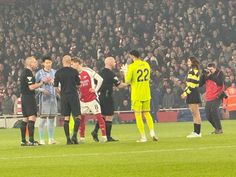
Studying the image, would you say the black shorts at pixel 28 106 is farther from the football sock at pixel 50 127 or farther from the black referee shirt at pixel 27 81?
the football sock at pixel 50 127

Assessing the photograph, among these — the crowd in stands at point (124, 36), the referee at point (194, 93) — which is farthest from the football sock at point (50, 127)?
the crowd in stands at point (124, 36)

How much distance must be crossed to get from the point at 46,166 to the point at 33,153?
3850 mm

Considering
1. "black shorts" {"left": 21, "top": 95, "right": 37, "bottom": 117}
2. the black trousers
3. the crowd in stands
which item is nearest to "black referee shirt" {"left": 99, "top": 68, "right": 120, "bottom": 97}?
"black shorts" {"left": 21, "top": 95, "right": 37, "bottom": 117}

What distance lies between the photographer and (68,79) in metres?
22.1

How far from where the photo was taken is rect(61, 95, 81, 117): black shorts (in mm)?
22047

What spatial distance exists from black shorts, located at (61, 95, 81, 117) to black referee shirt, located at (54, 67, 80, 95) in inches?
5.0

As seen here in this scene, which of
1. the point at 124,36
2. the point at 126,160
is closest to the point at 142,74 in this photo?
the point at 126,160

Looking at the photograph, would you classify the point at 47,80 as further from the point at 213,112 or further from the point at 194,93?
the point at 213,112

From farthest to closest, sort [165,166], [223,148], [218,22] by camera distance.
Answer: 1. [218,22]
2. [223,148]
3. [165,166]

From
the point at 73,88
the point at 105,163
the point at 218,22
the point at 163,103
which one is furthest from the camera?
the point at 218,22

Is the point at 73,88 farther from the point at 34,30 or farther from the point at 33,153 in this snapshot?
the point at 34,30

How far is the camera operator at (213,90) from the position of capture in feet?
86.4

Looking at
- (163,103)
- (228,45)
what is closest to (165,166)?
(163,103)

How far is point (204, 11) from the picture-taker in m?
43.8
